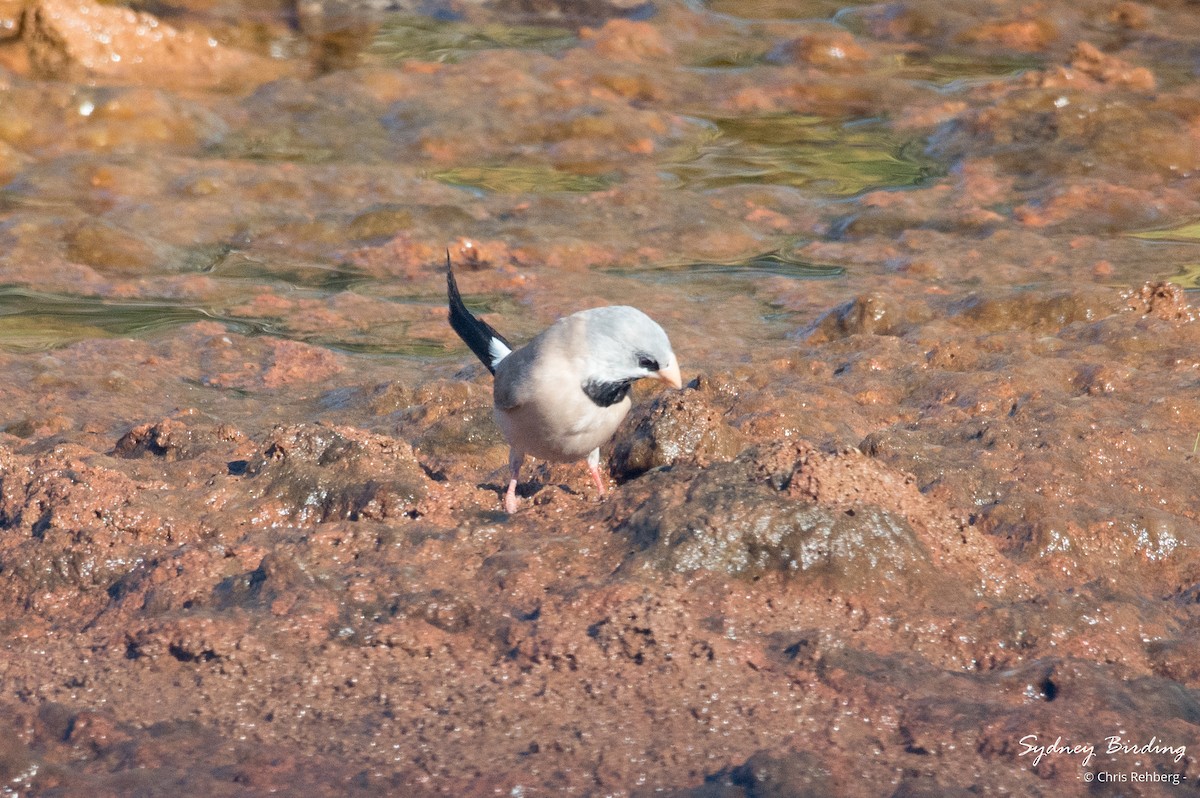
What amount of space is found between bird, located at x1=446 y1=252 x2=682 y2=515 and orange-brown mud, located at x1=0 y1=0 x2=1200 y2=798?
0.50 feet

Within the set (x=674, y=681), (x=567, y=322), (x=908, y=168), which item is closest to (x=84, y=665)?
(x=674, y=681)

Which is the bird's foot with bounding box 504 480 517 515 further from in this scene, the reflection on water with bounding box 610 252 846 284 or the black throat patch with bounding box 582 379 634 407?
the reflection on water with bounding box 610 252 846 284

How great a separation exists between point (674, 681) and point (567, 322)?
1.45m

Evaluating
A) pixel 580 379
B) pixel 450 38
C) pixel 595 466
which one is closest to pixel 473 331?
pixel 595 466

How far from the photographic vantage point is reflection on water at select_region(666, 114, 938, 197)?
7547 mm

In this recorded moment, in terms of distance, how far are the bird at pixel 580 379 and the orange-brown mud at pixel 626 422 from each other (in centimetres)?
15

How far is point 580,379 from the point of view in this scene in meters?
3.54

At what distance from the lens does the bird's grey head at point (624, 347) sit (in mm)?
3445

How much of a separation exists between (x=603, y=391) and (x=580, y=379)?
75 mm

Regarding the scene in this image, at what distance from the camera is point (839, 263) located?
253 inches

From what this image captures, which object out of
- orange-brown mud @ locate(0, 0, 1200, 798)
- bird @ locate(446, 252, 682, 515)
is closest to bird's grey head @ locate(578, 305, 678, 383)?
bird @ locate(446, 252, 682, 515)

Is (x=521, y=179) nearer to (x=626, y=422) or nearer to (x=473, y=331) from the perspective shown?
(x=473, y=331)

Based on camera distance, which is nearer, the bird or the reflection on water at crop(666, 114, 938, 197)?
the bird

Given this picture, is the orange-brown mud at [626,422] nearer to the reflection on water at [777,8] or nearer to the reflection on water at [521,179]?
the reflection on water at [521,179]
